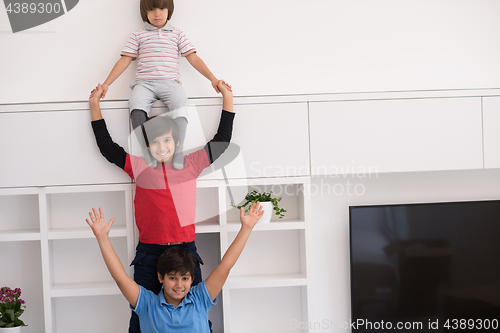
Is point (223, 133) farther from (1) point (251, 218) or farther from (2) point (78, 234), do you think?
(2) point (78, 234)

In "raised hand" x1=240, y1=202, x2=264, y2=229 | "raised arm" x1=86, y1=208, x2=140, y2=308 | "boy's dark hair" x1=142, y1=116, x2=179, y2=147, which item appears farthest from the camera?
"boy's dark hair" x1=142, y1=116, x2=179, y2=147

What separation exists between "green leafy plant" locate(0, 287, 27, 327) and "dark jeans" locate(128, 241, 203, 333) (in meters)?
0.53

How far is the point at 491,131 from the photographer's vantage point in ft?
6.12

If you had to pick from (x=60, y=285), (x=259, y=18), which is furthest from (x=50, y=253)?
(x=259, y=18)

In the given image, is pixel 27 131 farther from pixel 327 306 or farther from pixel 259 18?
pixel 327 306

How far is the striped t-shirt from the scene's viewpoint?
184cm

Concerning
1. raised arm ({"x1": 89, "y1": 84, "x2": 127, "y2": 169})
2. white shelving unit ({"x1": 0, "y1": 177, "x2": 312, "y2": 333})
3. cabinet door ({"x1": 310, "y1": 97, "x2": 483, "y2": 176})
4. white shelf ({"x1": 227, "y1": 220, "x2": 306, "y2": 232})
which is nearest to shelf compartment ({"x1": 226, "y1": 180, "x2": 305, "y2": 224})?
white shelving unit ({"x1": 0, "y1": 177, "x2": 312, "y2": 333})

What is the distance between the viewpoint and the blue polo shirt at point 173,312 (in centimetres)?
151

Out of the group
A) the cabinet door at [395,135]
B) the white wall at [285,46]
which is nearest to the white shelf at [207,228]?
the cabinet door at [395,135]

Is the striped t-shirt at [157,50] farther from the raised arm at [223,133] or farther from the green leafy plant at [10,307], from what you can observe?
the green leafy plant at [10,307]

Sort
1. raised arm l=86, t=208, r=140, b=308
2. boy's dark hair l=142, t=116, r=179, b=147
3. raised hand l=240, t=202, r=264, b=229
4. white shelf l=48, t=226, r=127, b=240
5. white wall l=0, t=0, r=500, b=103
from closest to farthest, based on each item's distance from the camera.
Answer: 1. raised arm l=86, t=208, r=140, b=308
2. raised hand l=240, t=202, r=264, b=229
3. boy's dark hair l=142, t=116, r=179, b=147
4. white shelf l=48, t=226, r=127, b=240
5. white wall l=0, t=0, r=500, b=103

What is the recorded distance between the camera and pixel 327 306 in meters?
2.06

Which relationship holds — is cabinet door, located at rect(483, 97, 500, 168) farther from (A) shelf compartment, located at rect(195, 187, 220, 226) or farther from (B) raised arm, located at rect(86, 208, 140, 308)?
(B) raised arm, located at rect(86, 208, 140, 308)

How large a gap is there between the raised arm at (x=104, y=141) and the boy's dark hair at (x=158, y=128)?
5.0 inches
